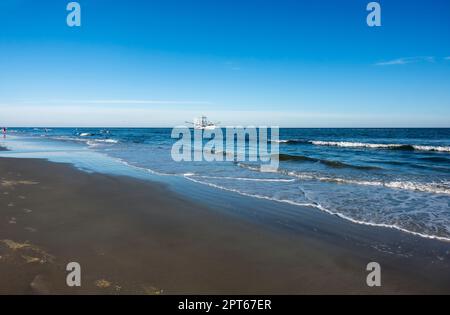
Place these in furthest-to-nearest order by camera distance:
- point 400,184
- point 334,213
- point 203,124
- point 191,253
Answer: point 203,124
point 400,184
point 334,213
point 191,253

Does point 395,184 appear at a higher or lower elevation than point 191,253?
higher

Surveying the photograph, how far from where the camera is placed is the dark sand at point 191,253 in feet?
14.2

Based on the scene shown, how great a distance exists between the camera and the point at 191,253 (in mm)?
5457

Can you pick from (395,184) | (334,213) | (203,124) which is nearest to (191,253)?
(334,213)

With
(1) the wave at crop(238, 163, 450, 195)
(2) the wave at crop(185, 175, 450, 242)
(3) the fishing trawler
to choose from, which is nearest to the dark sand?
(2) the wave at crop(185, 175, 450, 242)

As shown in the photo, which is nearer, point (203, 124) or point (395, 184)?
point (395, 184)

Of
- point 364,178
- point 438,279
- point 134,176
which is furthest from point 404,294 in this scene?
point 134,176

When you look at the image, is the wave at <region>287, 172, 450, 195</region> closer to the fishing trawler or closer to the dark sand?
the dark sand

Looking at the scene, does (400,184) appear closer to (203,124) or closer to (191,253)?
(191,253)

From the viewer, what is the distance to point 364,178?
13953 millimetres

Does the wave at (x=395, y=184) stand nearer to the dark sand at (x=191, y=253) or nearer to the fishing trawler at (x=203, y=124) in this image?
the dark sand at (x=191, y=253)

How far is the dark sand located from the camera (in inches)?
171

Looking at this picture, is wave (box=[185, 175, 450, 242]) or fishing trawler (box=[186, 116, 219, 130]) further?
fishing trawler (box=[186, 116, 219, 130])
